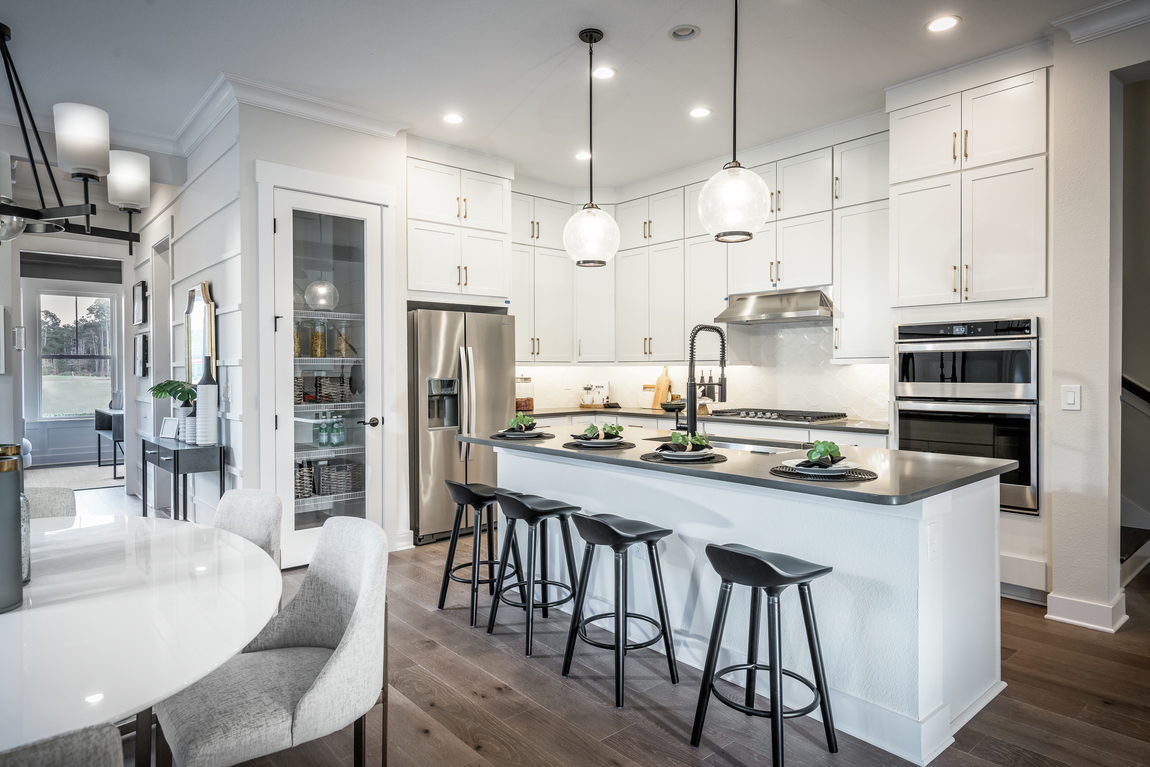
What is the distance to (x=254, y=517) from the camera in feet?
7.48

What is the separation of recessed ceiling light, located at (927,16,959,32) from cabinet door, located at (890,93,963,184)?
53 cm

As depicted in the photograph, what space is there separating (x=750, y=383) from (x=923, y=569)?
330 cm

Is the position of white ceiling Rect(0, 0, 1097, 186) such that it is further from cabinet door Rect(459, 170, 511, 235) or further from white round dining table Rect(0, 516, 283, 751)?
white round dining table Rect(0, 516, 283, 751)

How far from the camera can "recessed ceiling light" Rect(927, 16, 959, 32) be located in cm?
306

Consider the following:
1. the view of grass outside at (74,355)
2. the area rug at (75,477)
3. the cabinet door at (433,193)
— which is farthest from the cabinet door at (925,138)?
the view of grass outside at (74,355)

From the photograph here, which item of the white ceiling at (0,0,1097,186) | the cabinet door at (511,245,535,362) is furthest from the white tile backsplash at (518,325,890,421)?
the white ceiling at (0,0,1097,186)

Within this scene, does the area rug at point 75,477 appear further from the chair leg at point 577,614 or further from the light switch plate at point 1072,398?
the light switch plate at point 1072,398

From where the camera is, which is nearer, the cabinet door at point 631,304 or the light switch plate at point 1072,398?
the light switch plate at point 1072,398

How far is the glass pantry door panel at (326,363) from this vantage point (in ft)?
12.9

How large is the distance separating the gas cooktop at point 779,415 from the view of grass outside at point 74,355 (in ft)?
28.0

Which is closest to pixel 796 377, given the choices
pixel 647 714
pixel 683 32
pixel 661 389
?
pixel 661 389

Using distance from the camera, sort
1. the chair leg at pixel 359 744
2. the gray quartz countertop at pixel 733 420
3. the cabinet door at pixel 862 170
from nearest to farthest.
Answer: the chair leg at pixel 359 744 < the gray quartz countertop at pixel 733 420 < the cabinet door at pixel 862 170

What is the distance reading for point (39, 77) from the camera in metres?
3.57

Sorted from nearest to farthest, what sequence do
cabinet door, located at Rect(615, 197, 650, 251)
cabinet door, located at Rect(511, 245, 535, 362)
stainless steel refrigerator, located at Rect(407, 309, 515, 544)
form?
1. stainless steel refrigerator, located at Rect(407, 309, 515, 544)
2. cabinet door, located at Rect(511, 245, 535, 362)
3. cabinet door, located at Rect(615, 197, 650, 251)
